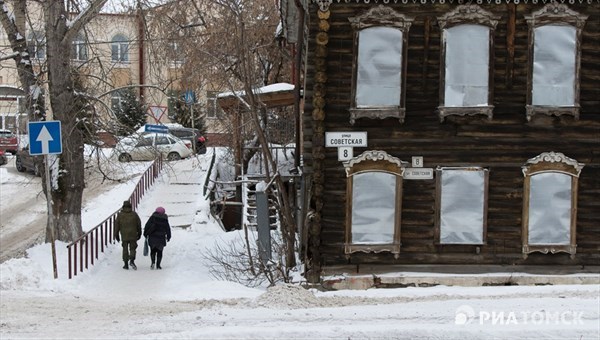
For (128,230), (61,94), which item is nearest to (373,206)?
(128,230)

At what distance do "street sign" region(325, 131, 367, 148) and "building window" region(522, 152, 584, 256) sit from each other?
303 centimetres

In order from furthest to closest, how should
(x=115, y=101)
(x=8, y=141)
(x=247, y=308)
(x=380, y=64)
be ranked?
(x=8, y=141), (x=115, y=101), (x=380, y=64), (x=247, y=308)

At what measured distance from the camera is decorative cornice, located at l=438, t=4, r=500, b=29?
1393 centimetres

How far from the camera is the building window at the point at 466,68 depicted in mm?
14047

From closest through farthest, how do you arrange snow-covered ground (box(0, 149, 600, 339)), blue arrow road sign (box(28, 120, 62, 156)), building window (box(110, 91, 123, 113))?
snow-covered ground (box(0, 149, 600, 339))
blue arrow road sign (box(28, 120, 62, 156))
building window (box(110, 91, 123, 113))

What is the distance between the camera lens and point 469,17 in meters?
13.9

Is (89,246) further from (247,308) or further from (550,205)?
(550,205)

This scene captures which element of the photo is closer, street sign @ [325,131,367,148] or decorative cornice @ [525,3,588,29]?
decorative cornice @ [525,3,588,29]

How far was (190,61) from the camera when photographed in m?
27.5

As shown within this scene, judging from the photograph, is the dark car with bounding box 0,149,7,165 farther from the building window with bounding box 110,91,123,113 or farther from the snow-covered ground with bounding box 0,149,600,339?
the snow-covered ground with bounding box 0,149,600,339

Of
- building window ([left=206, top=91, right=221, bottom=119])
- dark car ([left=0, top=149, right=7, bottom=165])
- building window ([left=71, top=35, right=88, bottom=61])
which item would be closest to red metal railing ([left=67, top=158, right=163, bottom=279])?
building window ([left=71, top=35, right=88, bottom=61])

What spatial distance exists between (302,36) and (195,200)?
1088cm

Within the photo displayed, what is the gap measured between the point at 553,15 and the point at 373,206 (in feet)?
15.3

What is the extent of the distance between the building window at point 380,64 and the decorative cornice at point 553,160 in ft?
8.22
